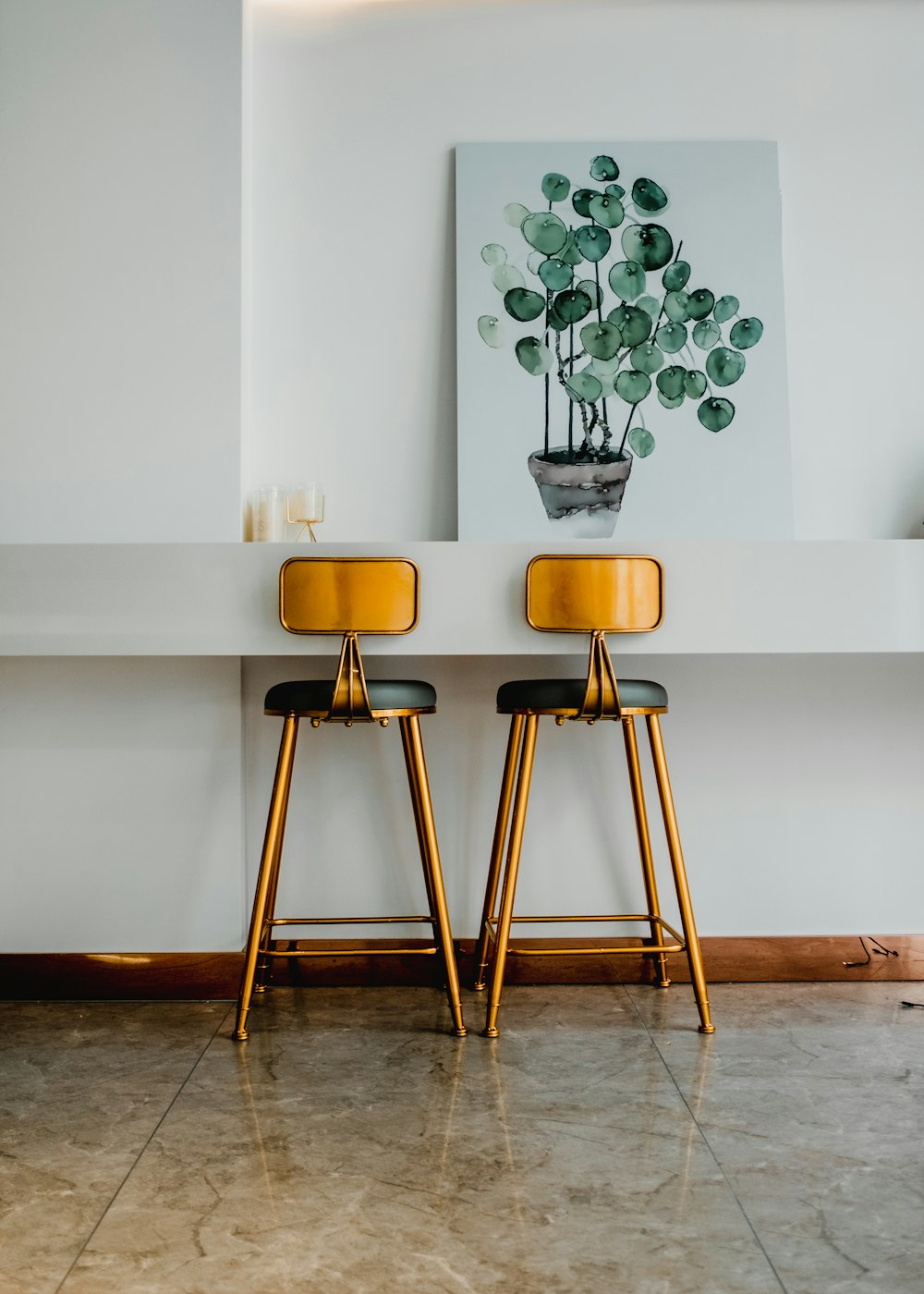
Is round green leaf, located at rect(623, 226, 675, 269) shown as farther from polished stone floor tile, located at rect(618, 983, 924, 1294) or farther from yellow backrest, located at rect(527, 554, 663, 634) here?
polished stone floor tile, located at rect(618, 983, 924, 1294)

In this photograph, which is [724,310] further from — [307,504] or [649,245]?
[307,504]

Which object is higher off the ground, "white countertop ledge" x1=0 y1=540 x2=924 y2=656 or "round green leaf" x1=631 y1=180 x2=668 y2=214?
"round green leaf" x1=631 y1=180 x2=668 y2=214

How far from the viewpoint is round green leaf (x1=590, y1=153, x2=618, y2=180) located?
283 cm

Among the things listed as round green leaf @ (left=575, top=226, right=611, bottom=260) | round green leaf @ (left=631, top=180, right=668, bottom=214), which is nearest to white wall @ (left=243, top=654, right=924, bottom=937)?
round green leaf @ (left=575, top=226, right=611, bottom=260)

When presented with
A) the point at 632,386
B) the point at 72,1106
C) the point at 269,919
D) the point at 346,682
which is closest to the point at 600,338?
the point at 632,386

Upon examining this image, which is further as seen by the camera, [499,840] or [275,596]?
[499,840]

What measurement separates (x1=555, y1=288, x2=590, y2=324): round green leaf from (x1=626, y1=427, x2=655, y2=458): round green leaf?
1.11 ft

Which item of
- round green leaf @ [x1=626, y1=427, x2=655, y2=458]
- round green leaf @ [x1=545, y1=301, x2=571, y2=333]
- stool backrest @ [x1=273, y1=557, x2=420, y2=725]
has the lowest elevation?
stool backrest @ [x1=273, y1=557, x2=420, y2=725]

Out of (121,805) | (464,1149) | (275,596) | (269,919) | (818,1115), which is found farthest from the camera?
(121,805)

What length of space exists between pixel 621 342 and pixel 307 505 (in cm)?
96

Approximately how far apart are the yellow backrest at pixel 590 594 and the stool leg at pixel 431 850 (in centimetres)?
38

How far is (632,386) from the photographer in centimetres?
281

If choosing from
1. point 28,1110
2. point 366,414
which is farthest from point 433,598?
point 28,1110

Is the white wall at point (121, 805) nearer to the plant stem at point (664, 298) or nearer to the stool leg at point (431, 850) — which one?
the stool leg at point (431, 850)
